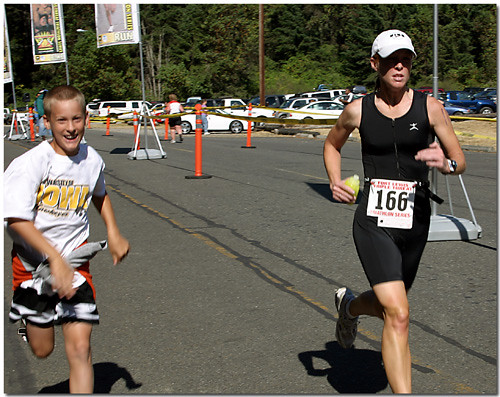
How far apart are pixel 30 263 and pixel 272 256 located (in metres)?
4.25

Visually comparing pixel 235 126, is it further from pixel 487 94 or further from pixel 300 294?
pixel 300 294

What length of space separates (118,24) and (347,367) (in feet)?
58.4

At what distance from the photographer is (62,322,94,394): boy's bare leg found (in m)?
3.43

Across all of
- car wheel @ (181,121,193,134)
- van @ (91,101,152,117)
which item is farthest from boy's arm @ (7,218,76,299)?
van @ (91,101,152,117)

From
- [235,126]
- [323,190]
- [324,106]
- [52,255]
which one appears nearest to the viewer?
[52,255]

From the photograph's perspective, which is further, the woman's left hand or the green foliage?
the green foliage

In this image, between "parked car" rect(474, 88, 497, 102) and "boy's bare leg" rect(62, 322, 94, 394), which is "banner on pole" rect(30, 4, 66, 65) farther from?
"boy's bare leg" rect(62, 322, 94, 394)

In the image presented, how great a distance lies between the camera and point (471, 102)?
150ft

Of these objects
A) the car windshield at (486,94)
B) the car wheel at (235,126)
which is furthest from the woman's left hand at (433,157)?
the car windshield at (486,94)

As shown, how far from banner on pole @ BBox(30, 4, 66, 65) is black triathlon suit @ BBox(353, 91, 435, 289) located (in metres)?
30.7

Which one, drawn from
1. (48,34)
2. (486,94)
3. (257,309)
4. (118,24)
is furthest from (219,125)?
(257,309)

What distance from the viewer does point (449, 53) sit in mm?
77625

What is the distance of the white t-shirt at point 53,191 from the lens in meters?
3.42

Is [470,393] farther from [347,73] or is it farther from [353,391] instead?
[347,73]
